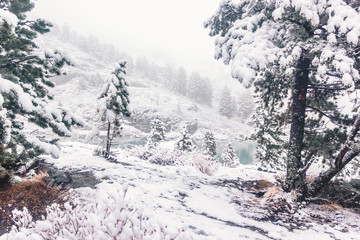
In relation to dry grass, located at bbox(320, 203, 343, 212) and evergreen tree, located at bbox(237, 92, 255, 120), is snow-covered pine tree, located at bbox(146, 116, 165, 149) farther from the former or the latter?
evergreen tree, located at bbox(237, 92, 255, 120)

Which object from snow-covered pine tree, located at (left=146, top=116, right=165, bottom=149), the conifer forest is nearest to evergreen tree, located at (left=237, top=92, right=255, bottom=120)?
snow-covered pine tree, located at (left=146, top=116, right=165, bottom=149)

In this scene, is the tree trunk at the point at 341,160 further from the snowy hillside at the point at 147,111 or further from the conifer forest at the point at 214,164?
the snowy hillside at the point at 147,111

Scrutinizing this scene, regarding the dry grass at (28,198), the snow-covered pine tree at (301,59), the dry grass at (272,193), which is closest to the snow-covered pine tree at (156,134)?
the snow-covered pine tree at (301,59)

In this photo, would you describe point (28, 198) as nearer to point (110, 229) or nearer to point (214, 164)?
point (110, 229)

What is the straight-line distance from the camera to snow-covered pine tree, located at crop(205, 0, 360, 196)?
406cm

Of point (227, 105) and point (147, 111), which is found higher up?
point (227, 105)

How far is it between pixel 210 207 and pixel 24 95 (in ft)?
13.1

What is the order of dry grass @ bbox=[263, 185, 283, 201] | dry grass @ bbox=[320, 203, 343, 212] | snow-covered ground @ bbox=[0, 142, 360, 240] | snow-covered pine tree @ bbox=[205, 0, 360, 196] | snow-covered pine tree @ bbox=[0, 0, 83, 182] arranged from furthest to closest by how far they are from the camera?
dry grass @ bbox=[263, 185, 283, 201], dry grass @ bbox=[320, 203, 343, 212], snow-covered pine tree @ bbox=[205, 0, 360, 196], snow-covered pine tree @ bbox=[0, 0, 83, 182], snow-covered ground @ bbox=[0, 142, 360, 240]

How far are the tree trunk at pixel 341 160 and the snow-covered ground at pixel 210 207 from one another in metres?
0.48

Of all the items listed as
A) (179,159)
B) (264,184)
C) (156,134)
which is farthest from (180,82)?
(264,184)

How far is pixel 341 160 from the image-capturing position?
188 inches

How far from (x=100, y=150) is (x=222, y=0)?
Answer: 5.87 meters

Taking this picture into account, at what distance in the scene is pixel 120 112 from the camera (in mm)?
7824

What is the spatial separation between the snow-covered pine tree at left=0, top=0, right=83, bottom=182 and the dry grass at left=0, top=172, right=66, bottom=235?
0.33 metres
